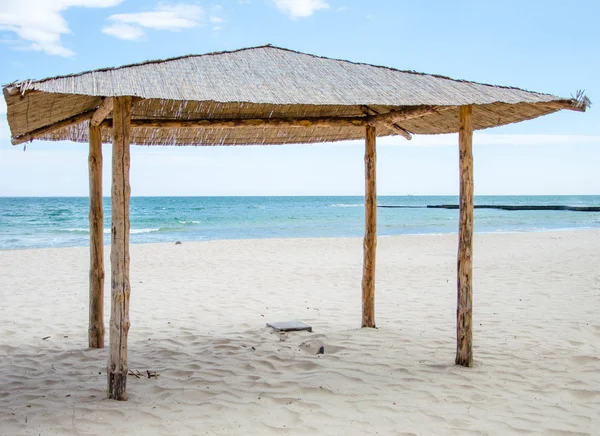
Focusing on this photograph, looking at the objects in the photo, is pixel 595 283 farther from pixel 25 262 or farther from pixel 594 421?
pixel 25 262

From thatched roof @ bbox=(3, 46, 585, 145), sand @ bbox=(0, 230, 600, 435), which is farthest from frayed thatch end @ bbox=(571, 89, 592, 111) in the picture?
sand @ bbox=(0, 230, 600, 435)

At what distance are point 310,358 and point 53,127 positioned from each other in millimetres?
2813

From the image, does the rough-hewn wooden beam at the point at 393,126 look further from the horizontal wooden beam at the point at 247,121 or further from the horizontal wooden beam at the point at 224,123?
the horizontal wooden beam at the point at 224,123

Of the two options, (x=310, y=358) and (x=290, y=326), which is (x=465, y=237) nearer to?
(x=310, y=358)

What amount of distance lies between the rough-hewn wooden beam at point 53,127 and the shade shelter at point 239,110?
0.01 m

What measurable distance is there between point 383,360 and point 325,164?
2232 inches

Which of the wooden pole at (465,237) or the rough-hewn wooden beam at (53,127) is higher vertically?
the rough-hewn wooden beam at (53,127)

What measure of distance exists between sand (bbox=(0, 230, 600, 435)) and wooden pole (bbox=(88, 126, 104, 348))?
0.67 feet

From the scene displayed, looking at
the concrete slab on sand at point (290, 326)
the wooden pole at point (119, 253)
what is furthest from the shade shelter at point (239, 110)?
the concrete slab on sand at point (290, 326)

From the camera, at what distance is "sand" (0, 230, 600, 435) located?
3314 mm

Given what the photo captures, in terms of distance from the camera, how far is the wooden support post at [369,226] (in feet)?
17.9

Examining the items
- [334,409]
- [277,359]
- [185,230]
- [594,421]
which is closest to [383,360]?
[277,359]

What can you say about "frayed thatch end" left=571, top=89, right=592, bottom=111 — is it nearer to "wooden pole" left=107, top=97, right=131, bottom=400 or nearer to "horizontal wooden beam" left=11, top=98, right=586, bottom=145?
"horizontal wooden beam" left=11, top=98, right=586, bottom=145

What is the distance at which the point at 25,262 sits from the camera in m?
11.9
